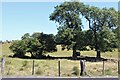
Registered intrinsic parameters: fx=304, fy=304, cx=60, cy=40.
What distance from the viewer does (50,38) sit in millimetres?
52844

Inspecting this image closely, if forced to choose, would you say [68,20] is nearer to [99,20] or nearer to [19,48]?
[99,20]

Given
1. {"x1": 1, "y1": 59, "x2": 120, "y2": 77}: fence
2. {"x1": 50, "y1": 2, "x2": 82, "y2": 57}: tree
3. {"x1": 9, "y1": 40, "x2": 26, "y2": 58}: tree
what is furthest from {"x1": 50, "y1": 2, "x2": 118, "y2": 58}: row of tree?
{"x1": 1, "y1": 59, "x2": 120, "y2": 77}: fence

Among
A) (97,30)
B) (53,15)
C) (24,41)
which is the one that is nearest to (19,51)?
(24,41)

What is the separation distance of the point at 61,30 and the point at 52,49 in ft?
12.0

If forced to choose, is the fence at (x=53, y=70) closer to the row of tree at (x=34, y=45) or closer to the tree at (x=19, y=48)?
the tree at (x=19, y=48)

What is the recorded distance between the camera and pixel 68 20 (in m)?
54.6

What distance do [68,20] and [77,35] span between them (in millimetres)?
3850

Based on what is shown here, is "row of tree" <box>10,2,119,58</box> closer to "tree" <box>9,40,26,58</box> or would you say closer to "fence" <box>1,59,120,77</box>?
"tree" <box>9,40,26,58</box>

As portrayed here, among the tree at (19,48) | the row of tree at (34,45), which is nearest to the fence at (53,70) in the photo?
the tree at (19,48)

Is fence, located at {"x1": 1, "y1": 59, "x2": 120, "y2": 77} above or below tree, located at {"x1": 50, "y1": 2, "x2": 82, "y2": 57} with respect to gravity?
below

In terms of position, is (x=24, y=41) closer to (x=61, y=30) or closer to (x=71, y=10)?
(x=61, y=30)

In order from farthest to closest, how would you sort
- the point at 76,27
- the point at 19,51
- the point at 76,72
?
the point at 76,27, the point at 19,51, the point at 76,72

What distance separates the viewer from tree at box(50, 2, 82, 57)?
52.4m

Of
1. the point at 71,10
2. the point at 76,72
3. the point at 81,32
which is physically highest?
the point at 71,10
